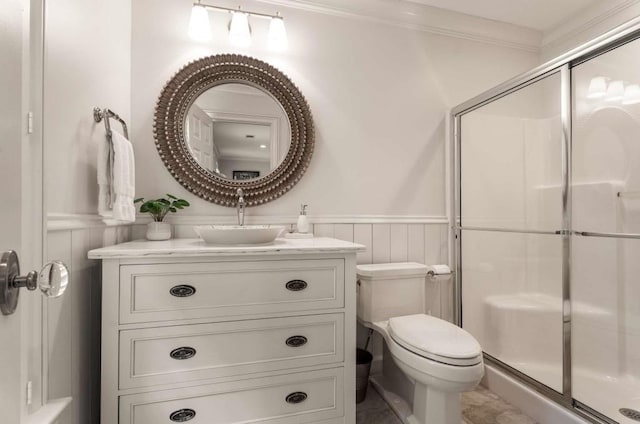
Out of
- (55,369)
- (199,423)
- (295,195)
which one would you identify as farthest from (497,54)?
(55,369)

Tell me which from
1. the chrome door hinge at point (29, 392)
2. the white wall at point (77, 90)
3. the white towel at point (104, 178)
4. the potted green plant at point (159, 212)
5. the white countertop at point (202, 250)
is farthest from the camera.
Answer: the potted green plant at point (159, 212)

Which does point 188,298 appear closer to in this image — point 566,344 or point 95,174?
point 95,174

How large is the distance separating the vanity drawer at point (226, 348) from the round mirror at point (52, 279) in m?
0.82

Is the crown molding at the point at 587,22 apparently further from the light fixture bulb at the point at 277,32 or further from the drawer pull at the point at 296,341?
the drawer pull at the point at 296,341

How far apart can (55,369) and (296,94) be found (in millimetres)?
1734

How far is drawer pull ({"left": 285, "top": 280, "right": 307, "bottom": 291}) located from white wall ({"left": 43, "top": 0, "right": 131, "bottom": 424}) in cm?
80

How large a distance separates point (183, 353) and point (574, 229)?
1.87 m

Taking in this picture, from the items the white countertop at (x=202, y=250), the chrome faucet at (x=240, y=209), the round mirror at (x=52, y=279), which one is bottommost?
the white countertop at (x=202, y=250)

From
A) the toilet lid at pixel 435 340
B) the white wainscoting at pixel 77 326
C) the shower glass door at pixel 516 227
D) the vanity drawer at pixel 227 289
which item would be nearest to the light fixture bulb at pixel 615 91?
the shower glass door at pixel 516 227

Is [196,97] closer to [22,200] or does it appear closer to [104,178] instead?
[104,178]

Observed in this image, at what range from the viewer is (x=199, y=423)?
1.30 meters

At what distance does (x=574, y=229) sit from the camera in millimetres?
1630

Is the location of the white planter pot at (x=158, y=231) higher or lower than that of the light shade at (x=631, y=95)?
lower

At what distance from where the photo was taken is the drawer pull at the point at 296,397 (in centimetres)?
142
